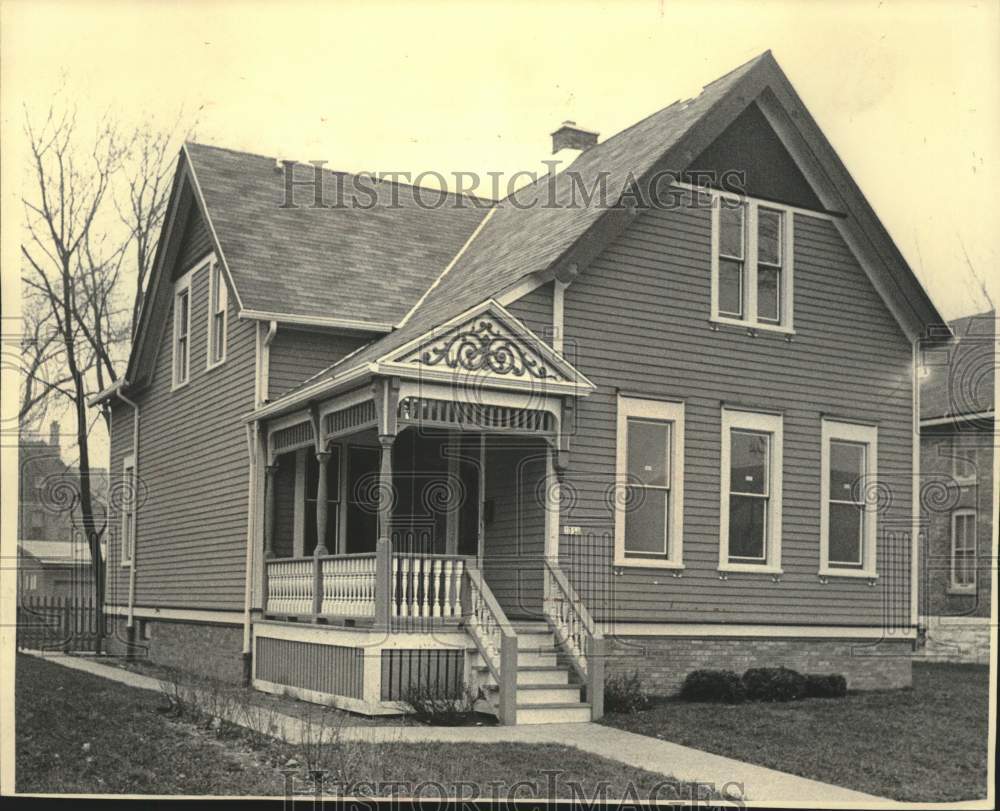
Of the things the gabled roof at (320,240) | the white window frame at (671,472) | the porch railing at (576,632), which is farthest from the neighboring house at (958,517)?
the porch railing at (576,632)

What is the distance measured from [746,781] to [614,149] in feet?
36.4

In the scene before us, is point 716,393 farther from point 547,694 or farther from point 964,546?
point 964,546

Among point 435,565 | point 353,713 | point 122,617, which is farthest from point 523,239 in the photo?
point 122,617

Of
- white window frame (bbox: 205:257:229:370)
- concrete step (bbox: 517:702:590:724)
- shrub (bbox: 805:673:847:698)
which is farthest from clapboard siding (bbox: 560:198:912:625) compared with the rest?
white window frame (bbox: 205:257:229:370)

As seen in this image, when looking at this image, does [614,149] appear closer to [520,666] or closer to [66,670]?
[520,666]

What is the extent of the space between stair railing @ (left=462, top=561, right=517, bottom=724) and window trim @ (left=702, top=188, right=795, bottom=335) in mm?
5374

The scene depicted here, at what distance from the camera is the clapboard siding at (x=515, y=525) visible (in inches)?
657

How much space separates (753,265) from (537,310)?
12.1 feet

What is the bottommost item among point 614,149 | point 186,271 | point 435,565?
point 435,565

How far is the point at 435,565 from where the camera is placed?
1543cm

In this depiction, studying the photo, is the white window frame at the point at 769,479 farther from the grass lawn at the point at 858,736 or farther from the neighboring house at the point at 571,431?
the grass lawn at the point at 858,736

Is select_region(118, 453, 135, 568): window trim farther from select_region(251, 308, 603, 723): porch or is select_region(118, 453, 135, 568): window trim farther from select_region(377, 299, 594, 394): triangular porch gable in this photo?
select_region(377, 299, 594, 394): triangular porch gable

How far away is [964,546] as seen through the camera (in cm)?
3148

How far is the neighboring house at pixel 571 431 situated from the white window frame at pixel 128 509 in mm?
4061
